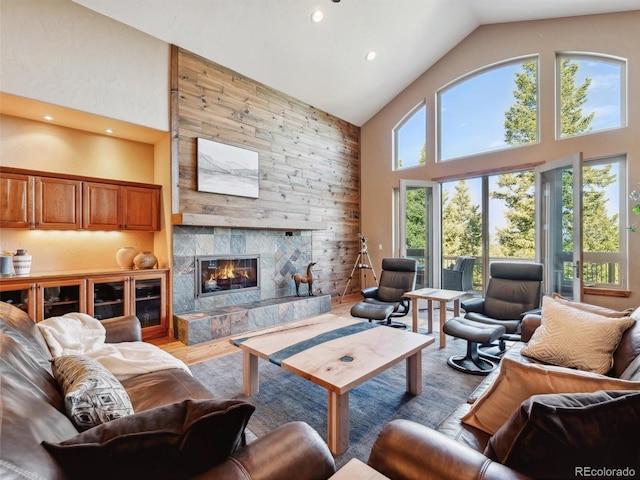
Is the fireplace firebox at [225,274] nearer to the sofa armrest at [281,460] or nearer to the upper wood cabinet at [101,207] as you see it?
the upper wood cabinet at [101,207]

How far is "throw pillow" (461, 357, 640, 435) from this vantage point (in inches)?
39.0

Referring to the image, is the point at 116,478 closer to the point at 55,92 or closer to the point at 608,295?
the point at 55,92

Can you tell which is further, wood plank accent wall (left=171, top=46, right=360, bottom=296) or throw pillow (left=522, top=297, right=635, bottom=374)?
wood plank accent wall (left=171, top=46, right=360, bottom=296)

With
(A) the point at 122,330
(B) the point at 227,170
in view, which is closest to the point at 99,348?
(A) the point at 122,330

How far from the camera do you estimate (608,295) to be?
4.02 metres

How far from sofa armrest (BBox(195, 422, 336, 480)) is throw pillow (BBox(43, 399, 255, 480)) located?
48 mm

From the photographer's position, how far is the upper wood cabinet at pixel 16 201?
3.13m

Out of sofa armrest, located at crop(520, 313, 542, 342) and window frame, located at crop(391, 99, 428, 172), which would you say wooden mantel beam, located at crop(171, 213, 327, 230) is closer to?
window frame, located at crop(391, 99, 428, 172)

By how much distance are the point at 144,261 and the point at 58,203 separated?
109 cm

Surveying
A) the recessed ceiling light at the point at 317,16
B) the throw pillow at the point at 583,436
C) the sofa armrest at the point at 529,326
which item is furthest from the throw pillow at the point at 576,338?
the recessed ceiling light at the point at 317,16

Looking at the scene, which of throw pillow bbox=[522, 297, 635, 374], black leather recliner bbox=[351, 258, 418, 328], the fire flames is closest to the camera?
throw pillow bbox=[522, 297, 635, 374]

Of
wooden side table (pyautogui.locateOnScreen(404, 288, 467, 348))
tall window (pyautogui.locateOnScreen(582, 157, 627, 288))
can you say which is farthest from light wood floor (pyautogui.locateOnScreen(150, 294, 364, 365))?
tall window (pyautogui.locateOnScreen(582, 157, 627, 288))

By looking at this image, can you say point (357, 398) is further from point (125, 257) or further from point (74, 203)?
point (74, 203)

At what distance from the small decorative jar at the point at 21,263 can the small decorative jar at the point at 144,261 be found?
1.00m
